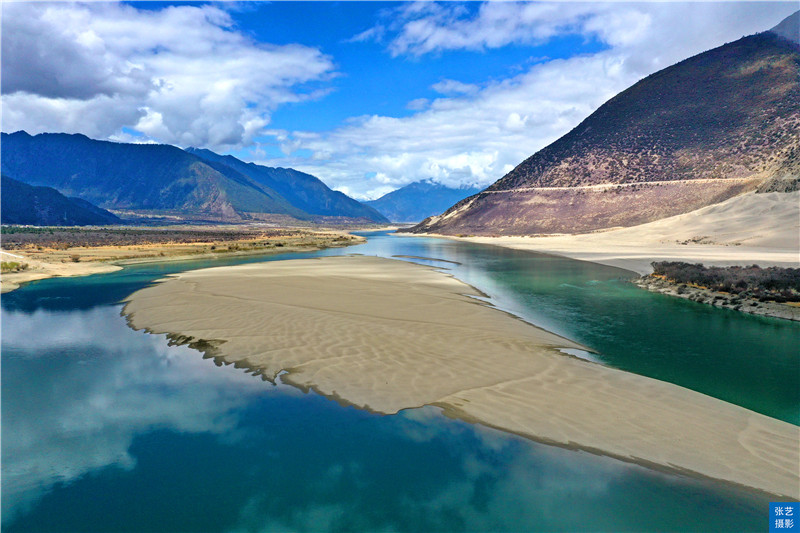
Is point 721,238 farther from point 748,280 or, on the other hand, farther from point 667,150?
point 667,150

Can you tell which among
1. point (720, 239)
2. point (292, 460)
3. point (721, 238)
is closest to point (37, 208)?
point (292, 460)

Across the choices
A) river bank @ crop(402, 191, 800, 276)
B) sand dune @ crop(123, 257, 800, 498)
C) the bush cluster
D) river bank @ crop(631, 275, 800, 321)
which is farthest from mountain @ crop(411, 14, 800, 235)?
sand dune @ crop(123, 257, 800, 498)

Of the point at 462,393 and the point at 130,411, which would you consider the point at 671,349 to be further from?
the point at 130,411

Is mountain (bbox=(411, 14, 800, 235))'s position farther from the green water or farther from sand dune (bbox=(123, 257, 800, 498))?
the green water

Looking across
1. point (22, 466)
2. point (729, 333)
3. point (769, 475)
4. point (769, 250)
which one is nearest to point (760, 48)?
point (769, 250)

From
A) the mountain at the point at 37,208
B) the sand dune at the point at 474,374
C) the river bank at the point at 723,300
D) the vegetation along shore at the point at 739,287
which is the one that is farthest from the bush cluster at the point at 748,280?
the mountain at the point at 37,208

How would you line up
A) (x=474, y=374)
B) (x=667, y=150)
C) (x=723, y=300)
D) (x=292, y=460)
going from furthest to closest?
(x=667, y=150), (x=723, y=300), (x=474, y=374), (x=292, y=460)

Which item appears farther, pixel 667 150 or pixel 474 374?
pixel 667 150
